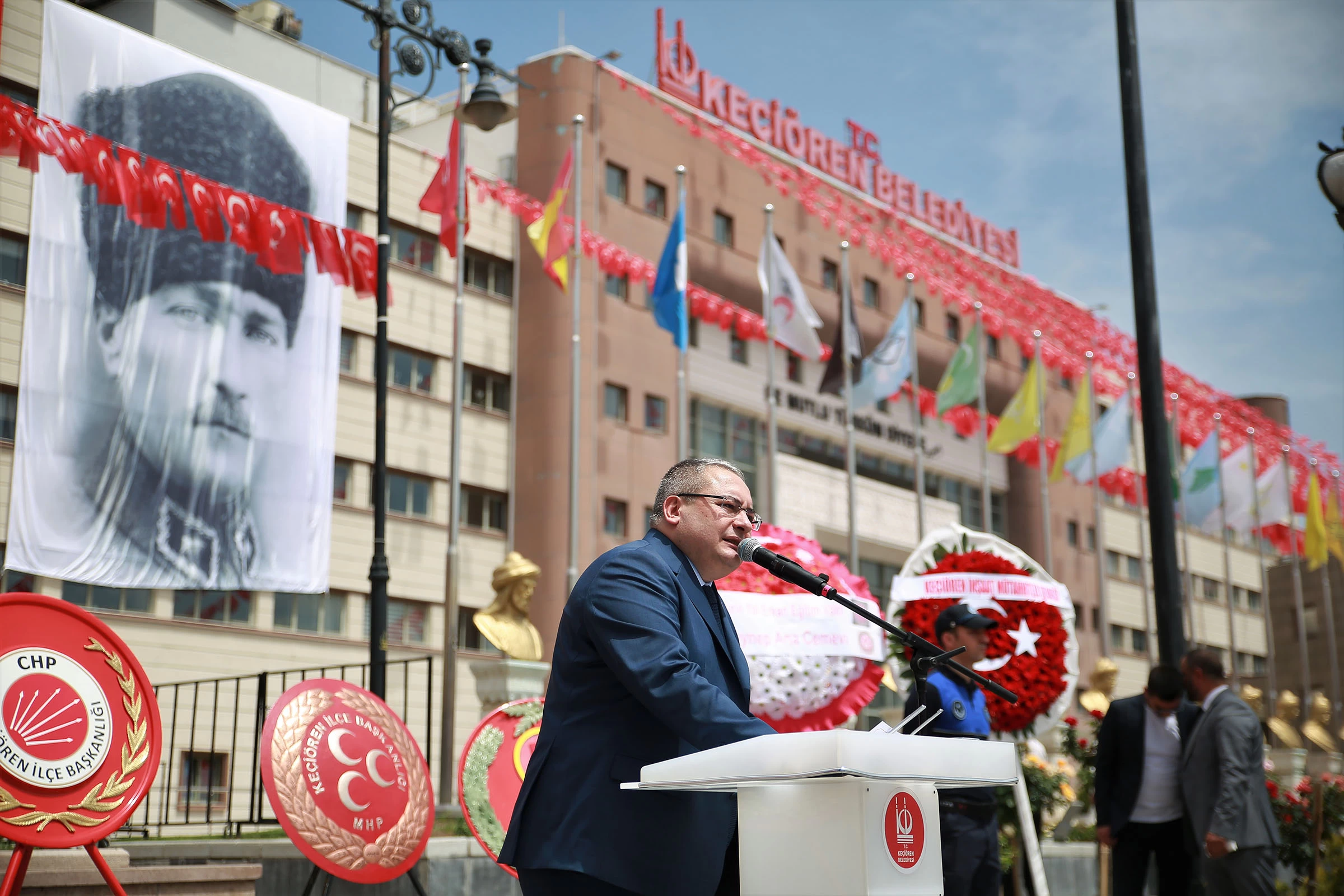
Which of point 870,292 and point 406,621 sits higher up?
point 870,292

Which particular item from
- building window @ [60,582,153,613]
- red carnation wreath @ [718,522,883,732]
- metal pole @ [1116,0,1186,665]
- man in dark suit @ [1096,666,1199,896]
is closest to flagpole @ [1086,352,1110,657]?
building window @ [60,582,153,613]

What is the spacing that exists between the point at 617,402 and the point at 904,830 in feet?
110

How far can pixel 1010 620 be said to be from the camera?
10.6 m

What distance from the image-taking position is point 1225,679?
8.74 metres

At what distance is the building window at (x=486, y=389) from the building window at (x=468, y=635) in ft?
16.5

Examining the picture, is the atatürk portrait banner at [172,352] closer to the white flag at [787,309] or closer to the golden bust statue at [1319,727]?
the white flag at [787,309]

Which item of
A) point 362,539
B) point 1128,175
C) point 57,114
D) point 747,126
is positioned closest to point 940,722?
point 1128,175

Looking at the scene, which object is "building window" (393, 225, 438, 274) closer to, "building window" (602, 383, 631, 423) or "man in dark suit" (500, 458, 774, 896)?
"building window" (602, 383, 631, 423)

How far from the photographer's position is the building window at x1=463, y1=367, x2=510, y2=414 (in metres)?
35.4

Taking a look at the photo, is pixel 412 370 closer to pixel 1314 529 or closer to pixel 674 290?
pixel 674 290

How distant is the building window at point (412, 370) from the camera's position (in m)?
33.6

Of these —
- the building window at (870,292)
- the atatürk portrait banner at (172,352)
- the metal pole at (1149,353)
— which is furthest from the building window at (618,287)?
the metal pole at (1149,353)

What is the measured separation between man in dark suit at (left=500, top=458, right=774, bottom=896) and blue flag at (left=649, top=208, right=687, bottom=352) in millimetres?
22045

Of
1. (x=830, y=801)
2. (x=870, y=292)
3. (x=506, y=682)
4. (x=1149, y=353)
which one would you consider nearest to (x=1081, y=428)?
(x=870, y=292)
